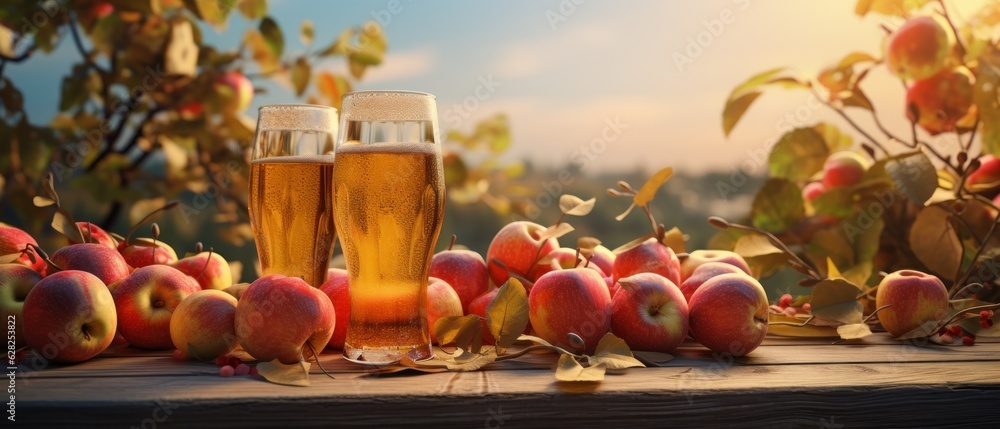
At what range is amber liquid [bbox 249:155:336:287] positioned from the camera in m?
1.54

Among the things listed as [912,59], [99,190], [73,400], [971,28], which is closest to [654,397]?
[73,400]

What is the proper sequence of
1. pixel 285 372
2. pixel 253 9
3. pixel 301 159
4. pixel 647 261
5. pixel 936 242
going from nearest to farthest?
pixel 285 372 → pixel 301 159 → pixel 647 261 → pixel 936 242 → pixel 253 9

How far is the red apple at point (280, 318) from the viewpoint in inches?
51.3

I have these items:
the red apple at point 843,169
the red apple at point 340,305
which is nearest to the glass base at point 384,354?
the red apple at point 340,305

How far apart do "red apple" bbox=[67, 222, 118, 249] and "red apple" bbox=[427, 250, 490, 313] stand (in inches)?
27.6

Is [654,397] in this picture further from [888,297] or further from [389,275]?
[888,297]

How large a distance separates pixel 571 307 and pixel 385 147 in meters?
0.42

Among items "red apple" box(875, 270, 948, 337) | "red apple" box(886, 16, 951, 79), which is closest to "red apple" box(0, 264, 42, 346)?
"red apple" box(875, 270, 948, 337)

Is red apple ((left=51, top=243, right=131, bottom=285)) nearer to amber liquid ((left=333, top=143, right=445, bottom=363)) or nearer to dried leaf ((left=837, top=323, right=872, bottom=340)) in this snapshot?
amber liquid ((left=333, top=143, right=445, bottom=363))

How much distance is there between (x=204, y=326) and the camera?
4.43ft

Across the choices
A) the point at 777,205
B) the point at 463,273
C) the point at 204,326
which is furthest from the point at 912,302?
the point at 204,326

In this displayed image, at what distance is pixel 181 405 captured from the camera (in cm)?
109

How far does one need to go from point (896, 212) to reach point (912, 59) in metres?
0.42

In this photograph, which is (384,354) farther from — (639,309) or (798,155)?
(798,155)
